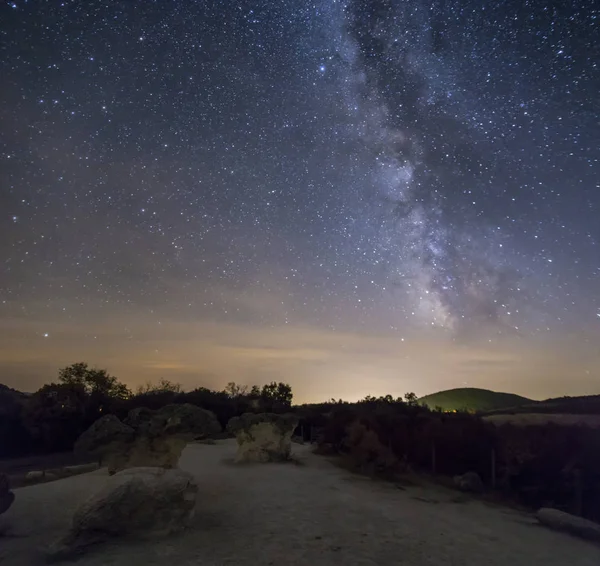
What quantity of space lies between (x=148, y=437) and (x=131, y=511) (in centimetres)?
618

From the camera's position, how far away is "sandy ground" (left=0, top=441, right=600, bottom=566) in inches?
344

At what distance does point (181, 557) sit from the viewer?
8.48 meters

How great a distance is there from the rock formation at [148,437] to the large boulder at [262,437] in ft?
23.9

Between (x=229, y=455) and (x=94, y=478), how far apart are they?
995 cm

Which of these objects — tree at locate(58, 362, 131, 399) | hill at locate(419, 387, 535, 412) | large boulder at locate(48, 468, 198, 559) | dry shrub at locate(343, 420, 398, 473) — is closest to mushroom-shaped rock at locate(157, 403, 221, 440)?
large boulder at locate(48, 468, 198, 559)

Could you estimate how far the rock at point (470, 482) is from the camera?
57.2ft

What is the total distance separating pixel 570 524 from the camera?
12.0 m

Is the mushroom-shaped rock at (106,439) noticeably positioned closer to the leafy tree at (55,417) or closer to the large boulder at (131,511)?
the large boulder at (131,511)

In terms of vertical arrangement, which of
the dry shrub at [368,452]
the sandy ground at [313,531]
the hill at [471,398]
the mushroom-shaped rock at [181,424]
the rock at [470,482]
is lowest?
the sandy ground at [313,531]

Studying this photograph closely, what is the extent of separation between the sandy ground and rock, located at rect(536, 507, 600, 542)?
37 centimetres

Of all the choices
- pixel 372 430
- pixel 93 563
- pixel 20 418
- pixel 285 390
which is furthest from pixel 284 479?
pixel 285 390

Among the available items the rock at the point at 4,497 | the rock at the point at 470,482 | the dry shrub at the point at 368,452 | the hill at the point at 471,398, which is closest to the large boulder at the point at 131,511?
the rock at the point at 4,497

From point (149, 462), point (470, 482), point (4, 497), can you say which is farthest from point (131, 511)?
point (470, 482)

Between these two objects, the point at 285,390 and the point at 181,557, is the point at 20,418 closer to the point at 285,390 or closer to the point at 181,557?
the point at 181,557
